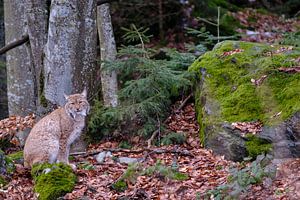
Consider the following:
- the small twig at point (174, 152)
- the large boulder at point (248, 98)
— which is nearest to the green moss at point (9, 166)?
the small twig at point (174, 152)

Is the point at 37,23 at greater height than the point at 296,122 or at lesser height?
greater

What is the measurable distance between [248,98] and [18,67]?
699 centimetres

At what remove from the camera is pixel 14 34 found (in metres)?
13.8

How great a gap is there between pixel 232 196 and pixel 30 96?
8.32 metres

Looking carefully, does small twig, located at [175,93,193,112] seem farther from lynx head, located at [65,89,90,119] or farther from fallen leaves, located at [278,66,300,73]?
lynx head, located at [65,89,90,119]

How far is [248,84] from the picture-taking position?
353 inches

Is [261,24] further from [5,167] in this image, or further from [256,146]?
[5,167]

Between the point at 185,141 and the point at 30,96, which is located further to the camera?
the point at 30,96

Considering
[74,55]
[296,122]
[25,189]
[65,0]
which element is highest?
[65,0]

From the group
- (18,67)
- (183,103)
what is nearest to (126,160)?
(183,103)

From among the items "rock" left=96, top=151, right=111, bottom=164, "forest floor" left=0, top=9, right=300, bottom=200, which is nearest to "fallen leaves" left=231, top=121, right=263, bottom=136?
"forest floor" left=0, top=9, right=300, bottom=200

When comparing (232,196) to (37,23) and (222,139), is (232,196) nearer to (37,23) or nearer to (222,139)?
(222,139)

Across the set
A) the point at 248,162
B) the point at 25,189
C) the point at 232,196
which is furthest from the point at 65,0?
the point at 232,196

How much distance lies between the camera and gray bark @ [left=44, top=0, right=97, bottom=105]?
9359mm
